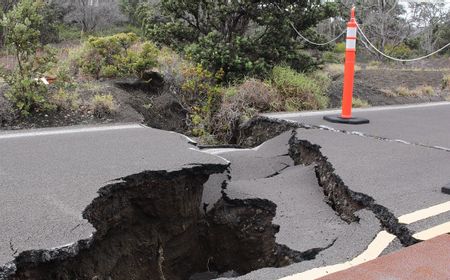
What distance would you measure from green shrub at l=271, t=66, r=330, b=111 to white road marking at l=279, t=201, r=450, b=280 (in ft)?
17.3

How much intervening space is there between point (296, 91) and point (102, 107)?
390cm

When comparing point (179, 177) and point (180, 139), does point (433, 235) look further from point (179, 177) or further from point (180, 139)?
point (180, 139)

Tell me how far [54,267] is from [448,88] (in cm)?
1429

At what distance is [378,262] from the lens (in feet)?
9.80

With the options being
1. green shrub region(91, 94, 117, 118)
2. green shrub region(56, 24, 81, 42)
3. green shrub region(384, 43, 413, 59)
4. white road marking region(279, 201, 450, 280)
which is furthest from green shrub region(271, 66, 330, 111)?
green shrub region(384, 43, 413, 59)

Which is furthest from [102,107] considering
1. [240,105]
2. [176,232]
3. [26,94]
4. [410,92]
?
[410,92]

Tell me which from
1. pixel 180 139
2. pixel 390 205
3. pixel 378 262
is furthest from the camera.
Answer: pixel 180 139

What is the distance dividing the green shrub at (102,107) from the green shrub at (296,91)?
3.20 meters

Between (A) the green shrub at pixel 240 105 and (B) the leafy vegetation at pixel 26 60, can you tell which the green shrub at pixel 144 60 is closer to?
(A) the green shrub at pixel 240 105

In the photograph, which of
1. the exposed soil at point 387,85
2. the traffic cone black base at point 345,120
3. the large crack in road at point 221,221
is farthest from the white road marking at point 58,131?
the exposed soil at point 387,85

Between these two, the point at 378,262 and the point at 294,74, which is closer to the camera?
the point at 378,262

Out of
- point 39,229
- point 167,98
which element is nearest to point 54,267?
point 39,229

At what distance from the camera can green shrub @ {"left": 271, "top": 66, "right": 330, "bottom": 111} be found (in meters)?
9.36

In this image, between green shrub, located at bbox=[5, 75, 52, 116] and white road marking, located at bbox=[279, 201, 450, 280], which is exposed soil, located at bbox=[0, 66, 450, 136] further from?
white road marking, located at bbox=[279, 201, 450, 280]
